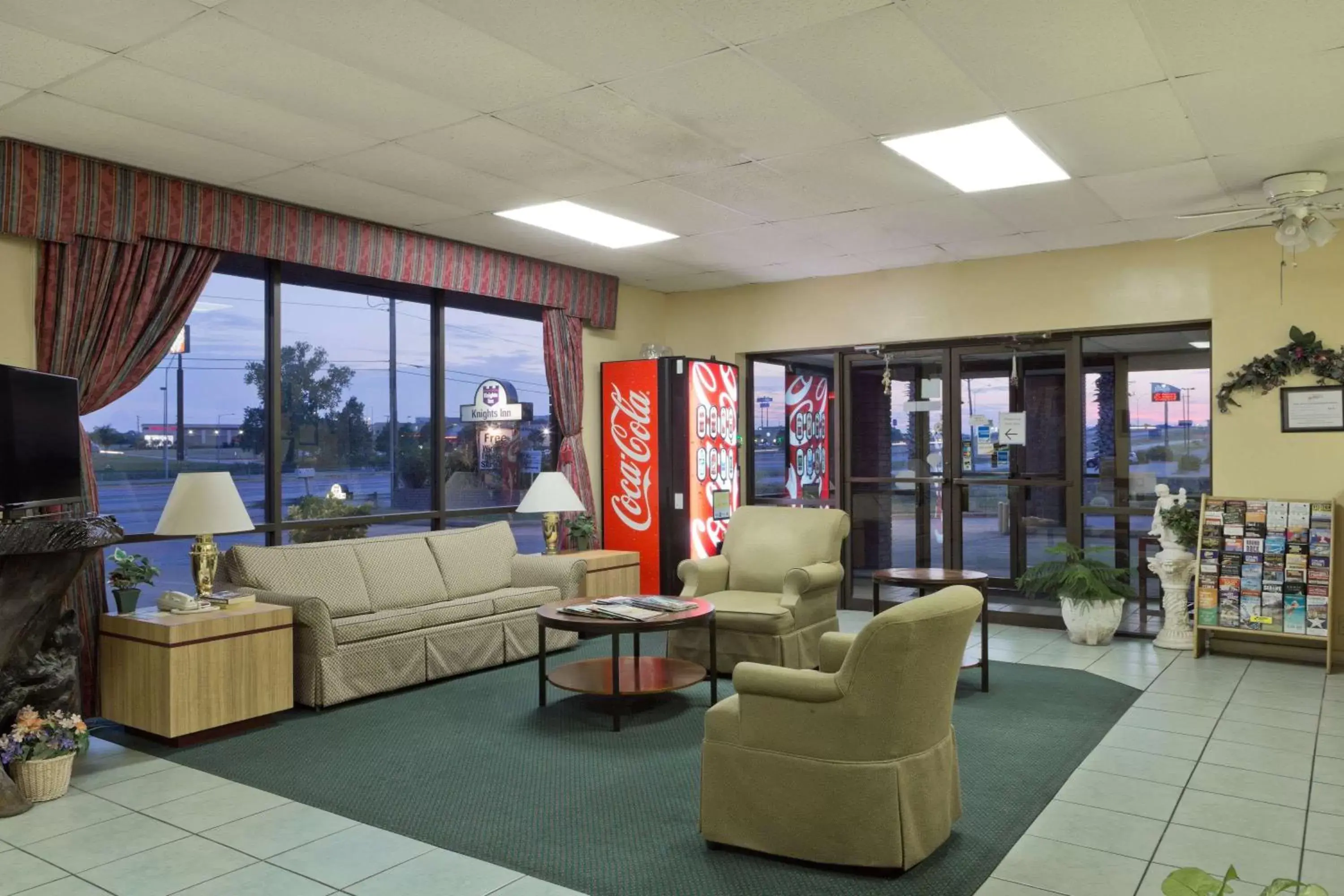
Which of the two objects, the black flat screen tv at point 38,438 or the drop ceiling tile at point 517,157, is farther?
the drop ceiling tile at point 517,157

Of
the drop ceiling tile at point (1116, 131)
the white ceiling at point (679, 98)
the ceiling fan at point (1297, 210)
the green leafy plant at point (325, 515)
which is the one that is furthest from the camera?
the green leafy plant at point (325, 515)

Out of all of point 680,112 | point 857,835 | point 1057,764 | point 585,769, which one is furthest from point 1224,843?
point 680,112

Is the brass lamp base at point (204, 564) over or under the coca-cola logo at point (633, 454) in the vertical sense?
under

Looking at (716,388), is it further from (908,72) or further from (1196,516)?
(908,72)

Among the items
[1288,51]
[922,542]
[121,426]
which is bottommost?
[922,542]

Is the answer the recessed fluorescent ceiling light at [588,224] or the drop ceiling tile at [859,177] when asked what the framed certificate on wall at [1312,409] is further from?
the recessed fluorescent ceiling light at [588,224]

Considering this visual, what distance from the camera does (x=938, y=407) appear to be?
26.0 feet

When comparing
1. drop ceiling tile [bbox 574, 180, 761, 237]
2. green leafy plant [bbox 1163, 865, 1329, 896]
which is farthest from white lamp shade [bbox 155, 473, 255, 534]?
green leafy plant [bbox 1163, 865, 1329, 896]

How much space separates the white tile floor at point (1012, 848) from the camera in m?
3.08

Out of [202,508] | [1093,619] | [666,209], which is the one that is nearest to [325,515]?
[202,508]

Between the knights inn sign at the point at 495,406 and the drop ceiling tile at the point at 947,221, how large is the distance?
3.26 m

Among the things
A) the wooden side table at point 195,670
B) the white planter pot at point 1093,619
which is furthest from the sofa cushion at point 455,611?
the white planter pot at point 1093,619

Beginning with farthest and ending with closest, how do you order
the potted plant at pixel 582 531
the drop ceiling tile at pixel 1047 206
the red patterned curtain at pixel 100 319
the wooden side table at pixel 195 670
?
the potted plant at pixel 582 531 → the drop ceiling tile at pixel 1047 206 → the red patterned curtain at pixel 100 319 → the wooden side table at pixel 195 670

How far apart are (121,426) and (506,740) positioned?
2.84 metres
